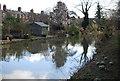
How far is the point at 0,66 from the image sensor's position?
9.51 meters

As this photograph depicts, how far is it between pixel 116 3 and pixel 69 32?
30.5 meters

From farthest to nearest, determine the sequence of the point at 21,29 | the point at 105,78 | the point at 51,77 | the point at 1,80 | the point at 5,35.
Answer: the point at 21,29
the point at 5,35
the point at 51,77
the point at 1,80
the point at 105,78

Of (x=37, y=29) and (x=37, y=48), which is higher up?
(x=37, y=29)

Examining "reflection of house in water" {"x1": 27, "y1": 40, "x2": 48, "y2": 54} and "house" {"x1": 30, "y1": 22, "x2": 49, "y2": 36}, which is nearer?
"reflection of house in water" {"x1": 27, "y1": 40, "x2": 48, "y2": 54}

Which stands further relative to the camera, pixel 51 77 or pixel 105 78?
pixel 51 77

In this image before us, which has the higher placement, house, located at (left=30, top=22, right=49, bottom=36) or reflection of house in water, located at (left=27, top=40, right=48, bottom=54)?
house, located at (left=30, top=22, right=49, bottom=36)

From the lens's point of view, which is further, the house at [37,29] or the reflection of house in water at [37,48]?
the house at [37,29]

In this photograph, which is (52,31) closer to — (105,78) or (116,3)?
(116,3)

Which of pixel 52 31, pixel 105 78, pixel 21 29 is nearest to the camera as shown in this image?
pixel 105 78

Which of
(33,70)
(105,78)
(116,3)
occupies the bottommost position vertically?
(33,70)

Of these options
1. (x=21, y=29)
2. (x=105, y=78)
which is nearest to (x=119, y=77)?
(x=105, y=78)

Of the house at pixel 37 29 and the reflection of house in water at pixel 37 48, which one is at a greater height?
the house at pixel 37 29

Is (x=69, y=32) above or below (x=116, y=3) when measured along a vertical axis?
below

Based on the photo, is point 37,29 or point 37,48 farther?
point 37,29
